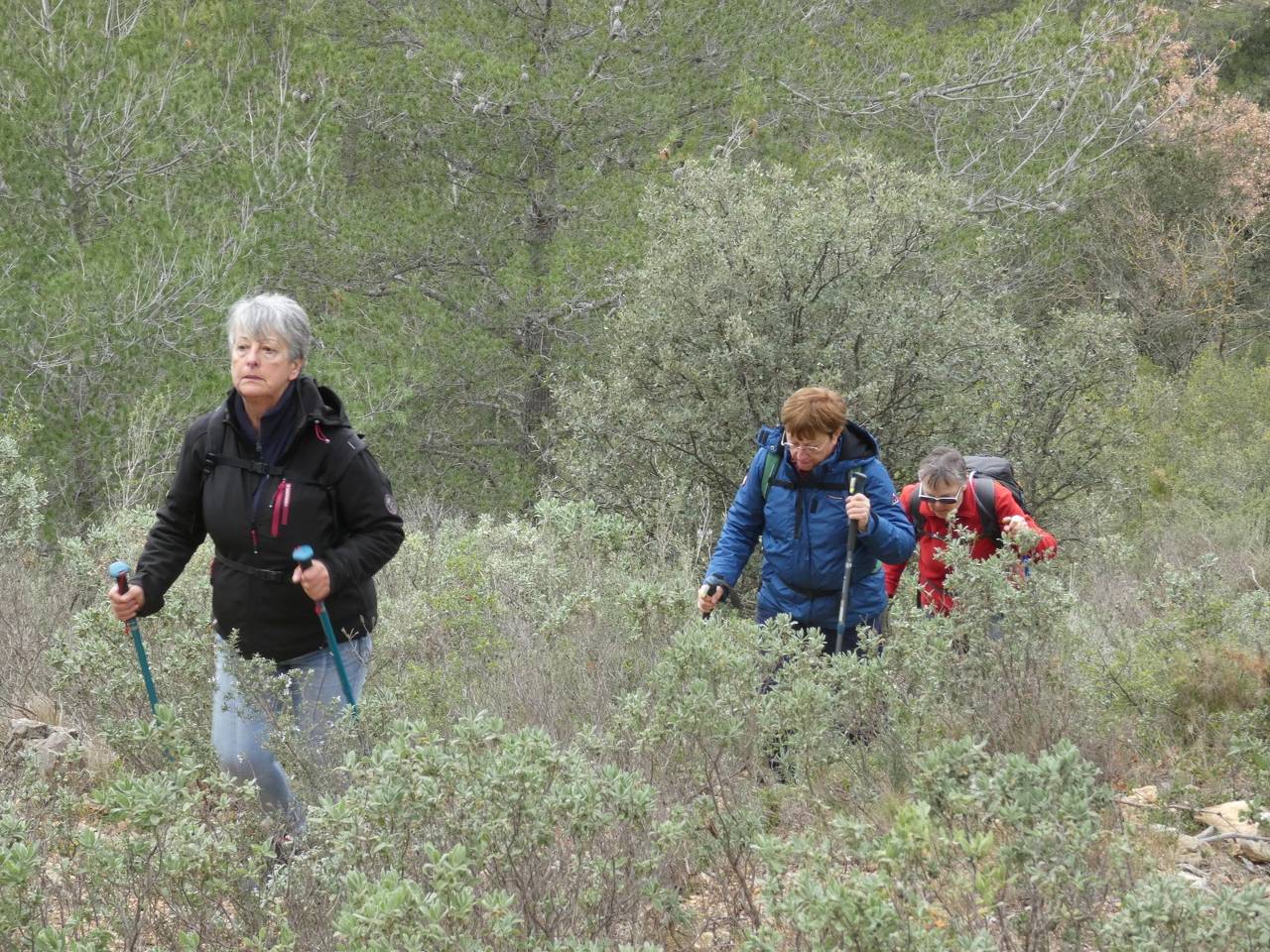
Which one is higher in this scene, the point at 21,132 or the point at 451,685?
the point at 21,132

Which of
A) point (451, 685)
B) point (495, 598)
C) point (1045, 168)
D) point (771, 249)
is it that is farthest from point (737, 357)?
point (1045, 168)

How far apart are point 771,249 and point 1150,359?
14218 millimetres

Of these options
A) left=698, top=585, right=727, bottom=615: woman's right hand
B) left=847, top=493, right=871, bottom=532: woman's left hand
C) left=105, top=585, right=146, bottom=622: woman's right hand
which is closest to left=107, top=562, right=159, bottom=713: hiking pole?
left=105, top=585, right=146, bottom=622: woman's right hand

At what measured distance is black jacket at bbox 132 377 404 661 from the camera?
129 inches

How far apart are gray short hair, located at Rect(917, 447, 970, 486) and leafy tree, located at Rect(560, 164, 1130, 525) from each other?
3543 millimetres

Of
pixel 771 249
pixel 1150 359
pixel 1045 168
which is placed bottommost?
pixel 1150 359

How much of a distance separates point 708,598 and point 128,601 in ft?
6.23

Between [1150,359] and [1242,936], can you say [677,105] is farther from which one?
[1242,936]

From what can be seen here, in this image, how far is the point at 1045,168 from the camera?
51.2 feet

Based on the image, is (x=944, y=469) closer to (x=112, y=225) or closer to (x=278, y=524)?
(x=278, y=524)

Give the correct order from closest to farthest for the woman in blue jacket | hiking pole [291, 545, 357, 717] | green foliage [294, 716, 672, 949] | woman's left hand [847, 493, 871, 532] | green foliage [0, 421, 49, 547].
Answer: green foliage [294, 716, 672, 949], hiking pole [291, 545, 357, 717], woman's left hand [847, 493, 871, 532], the woman in blue jacket, green foliage [0, 421, 49, 547]

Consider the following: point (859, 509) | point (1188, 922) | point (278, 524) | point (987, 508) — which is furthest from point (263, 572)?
point (987, 508)

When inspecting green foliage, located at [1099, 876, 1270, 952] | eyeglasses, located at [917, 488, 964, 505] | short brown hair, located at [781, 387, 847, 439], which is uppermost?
short brown hair, located at [781, 387, 847, 439]

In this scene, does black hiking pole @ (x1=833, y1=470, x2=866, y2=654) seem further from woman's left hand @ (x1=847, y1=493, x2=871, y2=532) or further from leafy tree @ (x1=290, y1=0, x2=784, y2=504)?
leafy tree @ (x1=290, y1=0, x2=784, y2=504)
